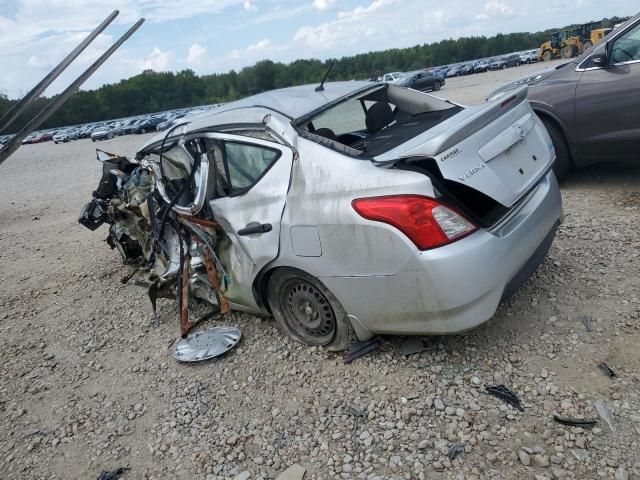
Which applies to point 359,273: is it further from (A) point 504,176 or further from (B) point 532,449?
(B) point 532,449

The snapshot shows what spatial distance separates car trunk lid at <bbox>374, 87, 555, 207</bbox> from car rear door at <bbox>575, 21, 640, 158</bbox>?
2171 mm

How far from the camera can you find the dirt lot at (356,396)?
2424 mm

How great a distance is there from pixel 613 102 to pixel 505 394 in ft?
12.1

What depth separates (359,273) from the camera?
2.79 meters

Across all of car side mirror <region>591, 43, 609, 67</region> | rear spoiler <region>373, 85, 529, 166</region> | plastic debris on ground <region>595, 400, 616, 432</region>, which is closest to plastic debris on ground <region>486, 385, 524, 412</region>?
plastic debris on ground <region>595, 400, 616, 432</region>

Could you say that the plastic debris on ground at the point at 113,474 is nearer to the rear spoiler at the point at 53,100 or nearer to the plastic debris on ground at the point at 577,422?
the rear spoiler at the point at 53,100

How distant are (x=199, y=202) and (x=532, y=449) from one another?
8.35ft

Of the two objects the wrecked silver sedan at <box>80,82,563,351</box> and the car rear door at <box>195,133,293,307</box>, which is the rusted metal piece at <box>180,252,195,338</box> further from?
the car rear door at <box>195,133,293,307</box>

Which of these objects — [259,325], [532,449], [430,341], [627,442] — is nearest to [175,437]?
[259,325]

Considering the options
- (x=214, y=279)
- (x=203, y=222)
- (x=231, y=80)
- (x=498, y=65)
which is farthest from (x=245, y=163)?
(x=231, y=80)

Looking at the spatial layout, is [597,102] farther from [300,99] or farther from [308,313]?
[308,313]

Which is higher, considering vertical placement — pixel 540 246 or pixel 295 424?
pixel 540 246

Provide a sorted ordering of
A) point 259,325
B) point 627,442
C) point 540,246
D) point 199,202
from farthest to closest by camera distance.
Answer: point 259,325, point 199,202, point 540,246, point 627,442

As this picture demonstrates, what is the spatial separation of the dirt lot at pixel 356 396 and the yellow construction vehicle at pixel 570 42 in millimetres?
40680
